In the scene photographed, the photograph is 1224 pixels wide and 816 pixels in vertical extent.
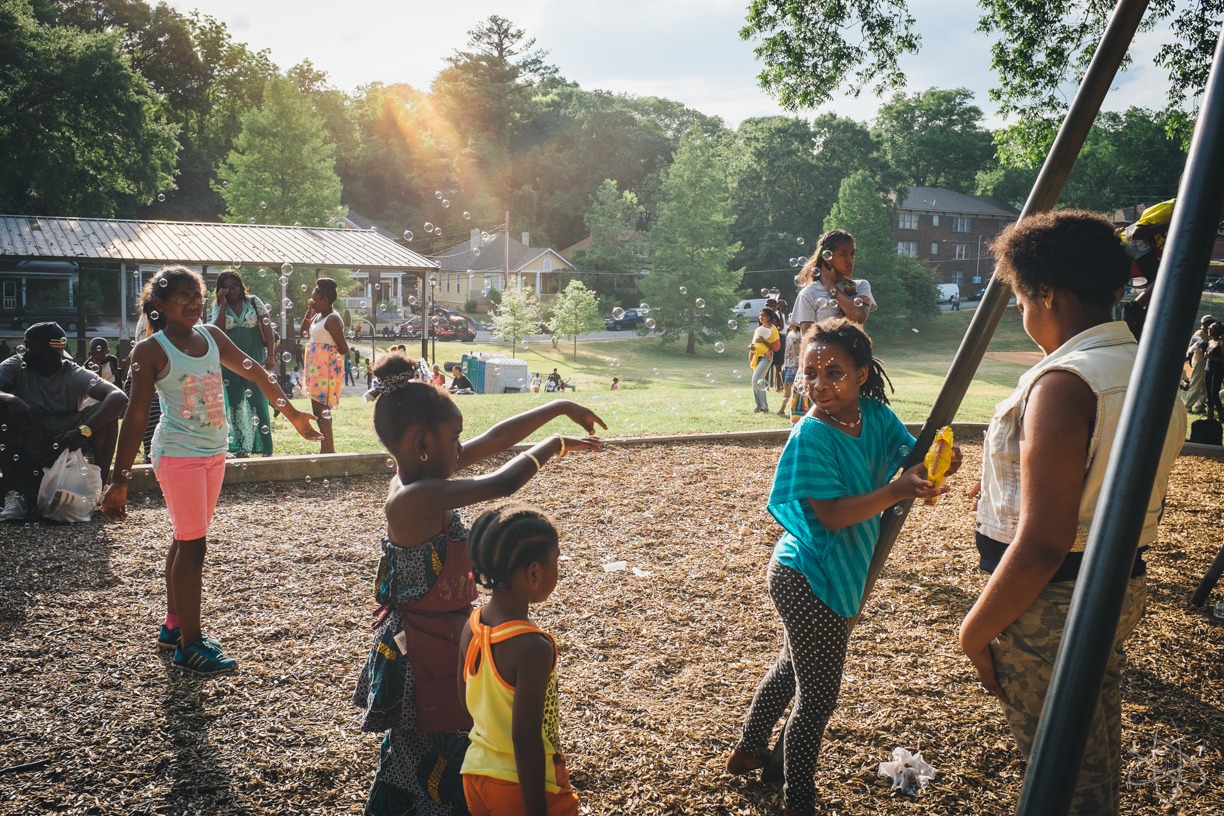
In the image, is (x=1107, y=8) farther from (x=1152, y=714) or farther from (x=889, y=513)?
(x=889, y=513)

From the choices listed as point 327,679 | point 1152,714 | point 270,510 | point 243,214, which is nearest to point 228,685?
point 327,679

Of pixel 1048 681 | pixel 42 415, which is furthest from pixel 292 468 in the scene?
pixel 1048 681

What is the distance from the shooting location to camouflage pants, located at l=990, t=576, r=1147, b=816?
6.96ft

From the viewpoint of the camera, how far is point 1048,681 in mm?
2150

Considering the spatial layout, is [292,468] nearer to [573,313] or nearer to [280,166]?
[573,313]

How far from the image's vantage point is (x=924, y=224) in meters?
65.9

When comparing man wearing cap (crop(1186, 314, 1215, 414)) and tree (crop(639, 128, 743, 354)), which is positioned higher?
tree (crop(639, 128, 743, 354))

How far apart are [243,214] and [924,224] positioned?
47.8 meters

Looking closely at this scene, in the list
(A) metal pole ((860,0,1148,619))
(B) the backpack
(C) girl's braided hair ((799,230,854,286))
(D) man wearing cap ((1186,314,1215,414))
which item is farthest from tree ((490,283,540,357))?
(A) metal pole ((860,0,1148,619))

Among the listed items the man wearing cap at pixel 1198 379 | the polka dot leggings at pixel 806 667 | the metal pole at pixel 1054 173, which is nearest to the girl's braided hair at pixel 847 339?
the metal pole at pixel 1054 173

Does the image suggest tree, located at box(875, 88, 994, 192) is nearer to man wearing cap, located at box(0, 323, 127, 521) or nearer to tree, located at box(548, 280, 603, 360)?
tree, located at box(548, 280, 603, 360)

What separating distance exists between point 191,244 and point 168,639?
73.1 ft

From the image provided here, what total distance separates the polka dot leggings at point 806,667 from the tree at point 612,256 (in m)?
57.0

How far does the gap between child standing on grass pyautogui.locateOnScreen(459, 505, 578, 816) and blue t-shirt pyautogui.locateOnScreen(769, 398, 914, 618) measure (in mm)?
864
